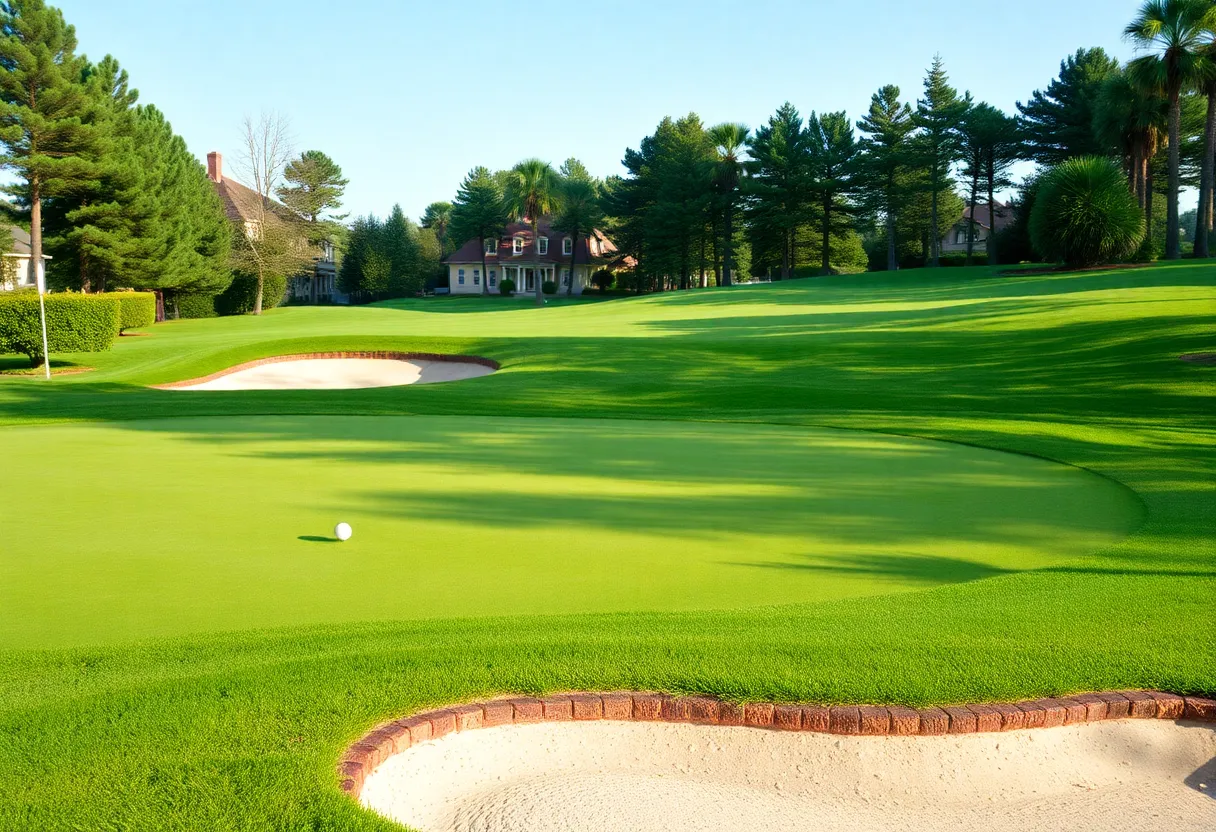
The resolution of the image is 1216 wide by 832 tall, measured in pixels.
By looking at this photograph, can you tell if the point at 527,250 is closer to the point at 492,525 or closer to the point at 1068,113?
the point at 1068,113

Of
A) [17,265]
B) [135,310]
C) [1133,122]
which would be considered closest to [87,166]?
[135,310]

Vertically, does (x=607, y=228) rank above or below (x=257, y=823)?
above

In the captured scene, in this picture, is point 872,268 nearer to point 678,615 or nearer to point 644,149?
point 644,149

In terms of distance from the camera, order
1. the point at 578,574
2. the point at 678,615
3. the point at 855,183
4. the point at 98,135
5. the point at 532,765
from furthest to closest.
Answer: the point at 855,183, the point at 98,135, the point at 578,574, the point at 678,615, the point at 532,765

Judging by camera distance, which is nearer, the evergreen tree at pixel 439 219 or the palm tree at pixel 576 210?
the palm tree at pixel 576 210

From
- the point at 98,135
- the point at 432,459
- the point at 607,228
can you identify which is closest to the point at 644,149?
the point at 607,228

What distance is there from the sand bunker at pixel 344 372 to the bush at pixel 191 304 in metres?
32.5

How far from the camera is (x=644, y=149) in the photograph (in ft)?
253

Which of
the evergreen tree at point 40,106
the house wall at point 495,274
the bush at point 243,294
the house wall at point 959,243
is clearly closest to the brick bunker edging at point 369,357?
the evergreen tree at point 40,106

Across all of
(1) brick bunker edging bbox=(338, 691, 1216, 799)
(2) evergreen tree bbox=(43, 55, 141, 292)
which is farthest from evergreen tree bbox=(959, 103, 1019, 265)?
(1) brick bunker edging bbox=(338, 691, 1216, 799)

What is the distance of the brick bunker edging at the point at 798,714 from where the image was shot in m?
3.97

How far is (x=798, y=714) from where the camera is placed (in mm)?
4035

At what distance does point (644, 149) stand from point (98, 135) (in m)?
45.4

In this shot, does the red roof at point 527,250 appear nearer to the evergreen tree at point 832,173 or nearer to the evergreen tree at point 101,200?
the evergreen tree at point 832,173
